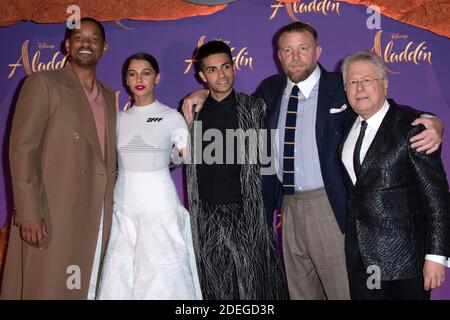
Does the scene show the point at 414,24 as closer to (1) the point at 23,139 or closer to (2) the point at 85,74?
(2) the point at 85,74

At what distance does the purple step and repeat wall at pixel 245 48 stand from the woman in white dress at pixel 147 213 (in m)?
0.90

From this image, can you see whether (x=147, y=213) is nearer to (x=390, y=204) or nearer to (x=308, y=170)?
(x=308, y=170)

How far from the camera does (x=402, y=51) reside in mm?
3527

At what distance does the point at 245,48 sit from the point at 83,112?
1545 mm

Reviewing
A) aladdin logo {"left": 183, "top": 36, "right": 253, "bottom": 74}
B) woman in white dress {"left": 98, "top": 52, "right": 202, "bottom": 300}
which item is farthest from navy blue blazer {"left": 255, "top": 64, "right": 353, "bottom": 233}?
aladdin logo {"left": 183, "top": 36, "right": 253, "bottom": 74}

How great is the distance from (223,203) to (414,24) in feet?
7.19

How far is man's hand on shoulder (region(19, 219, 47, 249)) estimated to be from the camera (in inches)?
95.8

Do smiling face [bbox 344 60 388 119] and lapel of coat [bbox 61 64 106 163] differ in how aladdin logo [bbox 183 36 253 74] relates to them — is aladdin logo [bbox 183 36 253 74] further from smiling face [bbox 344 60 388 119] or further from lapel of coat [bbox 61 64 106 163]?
smiling face [bbox 344 60 388 119]

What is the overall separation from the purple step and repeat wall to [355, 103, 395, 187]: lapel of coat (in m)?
1.52

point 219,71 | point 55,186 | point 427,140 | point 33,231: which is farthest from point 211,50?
point 33,231

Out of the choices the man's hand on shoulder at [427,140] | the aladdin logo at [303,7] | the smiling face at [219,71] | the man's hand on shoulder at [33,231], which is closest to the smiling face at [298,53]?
the smiling face at [219,71]

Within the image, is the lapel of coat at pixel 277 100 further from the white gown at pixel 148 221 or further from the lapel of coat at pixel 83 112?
the lapel of coat at pixel 83 112
